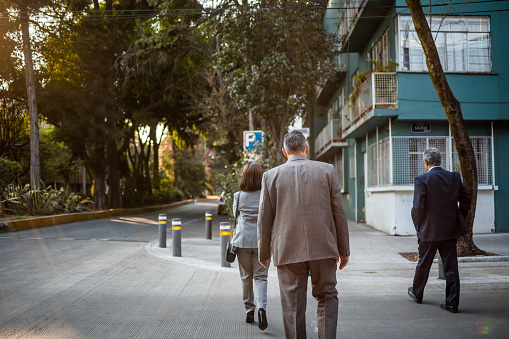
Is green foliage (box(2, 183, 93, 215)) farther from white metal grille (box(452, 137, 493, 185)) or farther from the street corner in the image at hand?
white metal grille (box(452, 137, 493, 185))

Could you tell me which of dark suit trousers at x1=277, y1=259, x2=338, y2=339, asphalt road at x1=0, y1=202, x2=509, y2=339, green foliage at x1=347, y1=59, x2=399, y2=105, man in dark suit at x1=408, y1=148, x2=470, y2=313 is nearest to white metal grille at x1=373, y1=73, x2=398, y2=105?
green foliage at x1=347, y1=59, x2=399, y2=105

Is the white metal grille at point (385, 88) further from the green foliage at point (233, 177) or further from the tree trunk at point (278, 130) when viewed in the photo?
the tree trunk at point (278, 130)

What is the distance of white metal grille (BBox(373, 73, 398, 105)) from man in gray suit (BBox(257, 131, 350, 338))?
38.1 feet

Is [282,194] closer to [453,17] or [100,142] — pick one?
[453,17]

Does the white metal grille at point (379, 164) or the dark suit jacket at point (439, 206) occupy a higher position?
the white metal grille at point (379, 164)

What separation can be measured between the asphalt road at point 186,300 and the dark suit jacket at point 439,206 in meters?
0.95

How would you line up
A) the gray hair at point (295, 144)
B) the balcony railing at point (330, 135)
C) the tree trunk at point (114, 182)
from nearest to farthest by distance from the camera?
the gray hair at point (295, 144) → the balcony railing at point (330, 135) → the tree trunk at point (114, 182)

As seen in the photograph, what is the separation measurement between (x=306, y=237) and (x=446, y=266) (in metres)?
2.84

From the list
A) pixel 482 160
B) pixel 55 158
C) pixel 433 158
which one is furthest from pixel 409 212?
pixel 55 158

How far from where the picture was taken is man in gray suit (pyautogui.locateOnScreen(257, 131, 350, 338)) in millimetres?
3656

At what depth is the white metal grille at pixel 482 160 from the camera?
14.6 meters

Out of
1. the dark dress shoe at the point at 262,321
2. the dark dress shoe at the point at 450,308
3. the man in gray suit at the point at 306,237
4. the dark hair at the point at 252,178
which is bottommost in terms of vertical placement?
the dark dress shoe at the point at 450,308

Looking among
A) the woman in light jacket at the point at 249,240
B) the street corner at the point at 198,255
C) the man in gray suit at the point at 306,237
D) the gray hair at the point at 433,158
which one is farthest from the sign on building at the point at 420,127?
the man in gray suit at the point at 306,237

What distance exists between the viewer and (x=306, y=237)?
12.0 feet
